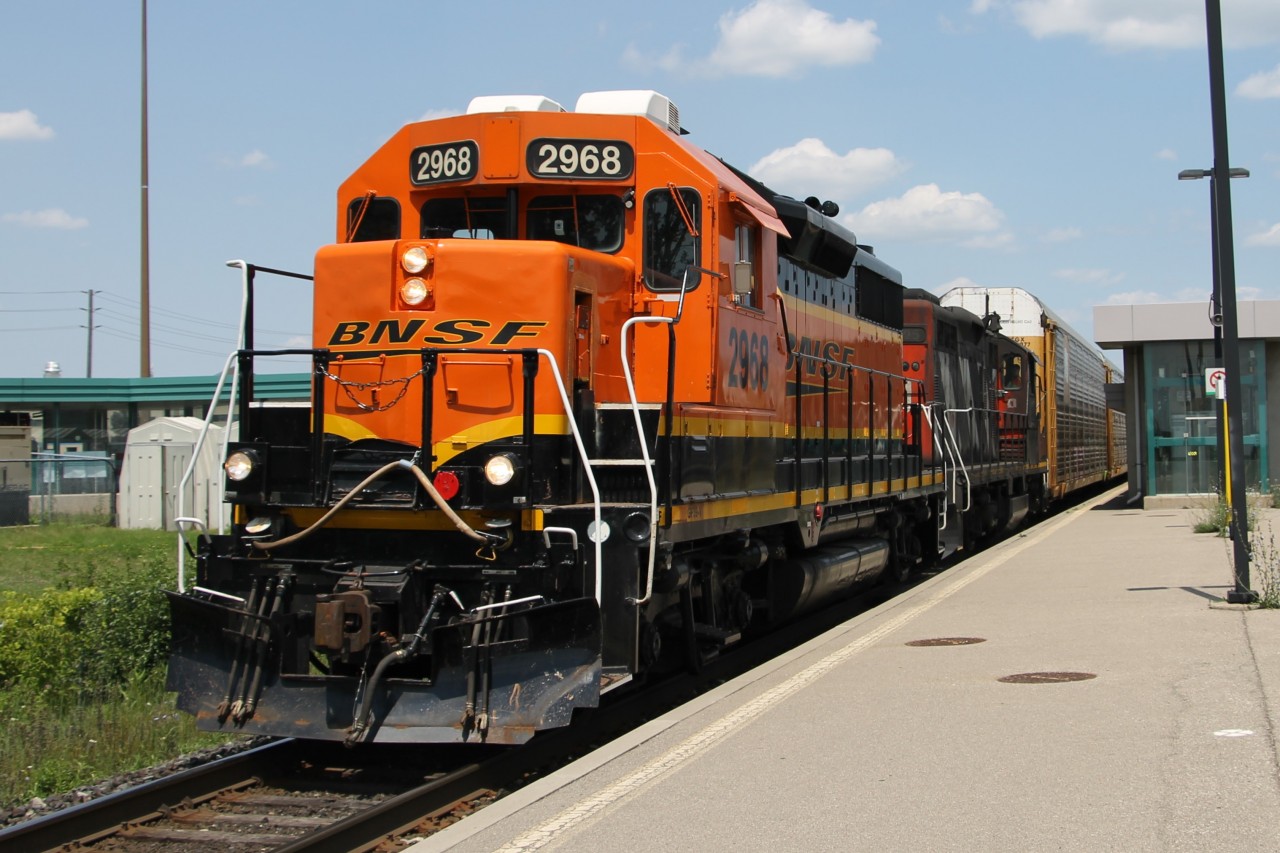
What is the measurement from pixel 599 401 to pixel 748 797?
9.98 feet

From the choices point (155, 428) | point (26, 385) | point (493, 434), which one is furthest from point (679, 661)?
point (26, 385)

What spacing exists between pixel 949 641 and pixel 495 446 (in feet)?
15.5

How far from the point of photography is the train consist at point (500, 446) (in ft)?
22.2

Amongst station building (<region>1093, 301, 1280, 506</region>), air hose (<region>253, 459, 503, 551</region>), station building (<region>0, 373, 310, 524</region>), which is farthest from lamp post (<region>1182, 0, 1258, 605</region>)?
station building (<region>0, 373, 310, 524</region>)

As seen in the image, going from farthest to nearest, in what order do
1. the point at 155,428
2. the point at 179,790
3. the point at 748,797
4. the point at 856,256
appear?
the point at 155,428 < the point at 856,256 < the point at 179,790 < the point at 748,797

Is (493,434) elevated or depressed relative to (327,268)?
depressed

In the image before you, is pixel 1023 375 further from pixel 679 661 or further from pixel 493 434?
pixel 493 434

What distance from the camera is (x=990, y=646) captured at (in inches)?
385

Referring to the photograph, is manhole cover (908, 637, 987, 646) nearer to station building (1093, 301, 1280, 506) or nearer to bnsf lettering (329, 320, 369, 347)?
bnsf lettering (329, 320, 369, 347)

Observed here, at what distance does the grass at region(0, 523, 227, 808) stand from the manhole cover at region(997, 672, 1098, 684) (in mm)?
5311

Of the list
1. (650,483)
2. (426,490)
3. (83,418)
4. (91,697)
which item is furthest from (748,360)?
(83,418)

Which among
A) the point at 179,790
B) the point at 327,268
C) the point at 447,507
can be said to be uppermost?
the point at 327,268

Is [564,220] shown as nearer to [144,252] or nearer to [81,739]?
[81,739]

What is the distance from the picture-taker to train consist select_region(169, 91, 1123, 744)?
6766 millimetres
